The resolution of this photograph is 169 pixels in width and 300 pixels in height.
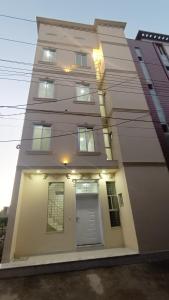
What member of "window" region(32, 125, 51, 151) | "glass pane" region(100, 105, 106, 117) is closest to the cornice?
"glass pane" region(100, 105, 106, 117)

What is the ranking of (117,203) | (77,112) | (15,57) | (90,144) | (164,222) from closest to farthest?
(164,222), (15,57), (117,203), (90,144), (77,112)

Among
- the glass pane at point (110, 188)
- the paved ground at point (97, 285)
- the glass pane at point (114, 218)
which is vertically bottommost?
the paved ground at point (97, 285)

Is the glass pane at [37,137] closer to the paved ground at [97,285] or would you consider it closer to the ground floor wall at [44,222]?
the ground floor wall at [44,222]

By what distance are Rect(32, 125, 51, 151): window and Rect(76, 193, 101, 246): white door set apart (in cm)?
272

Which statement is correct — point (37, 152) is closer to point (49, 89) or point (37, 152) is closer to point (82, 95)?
point (49, 89)

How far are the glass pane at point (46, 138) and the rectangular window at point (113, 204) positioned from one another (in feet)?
10.9

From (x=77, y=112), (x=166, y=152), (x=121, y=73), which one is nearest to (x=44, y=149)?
(x=77, y=112)

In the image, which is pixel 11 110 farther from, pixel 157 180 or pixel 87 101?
pixel 157 180

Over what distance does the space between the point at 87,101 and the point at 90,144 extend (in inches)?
105

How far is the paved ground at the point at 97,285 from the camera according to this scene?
327 cm

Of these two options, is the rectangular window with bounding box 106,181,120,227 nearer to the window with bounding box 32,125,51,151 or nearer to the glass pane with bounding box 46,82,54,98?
the window with bounding box 32,125,51,151

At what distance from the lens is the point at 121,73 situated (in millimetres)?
9312

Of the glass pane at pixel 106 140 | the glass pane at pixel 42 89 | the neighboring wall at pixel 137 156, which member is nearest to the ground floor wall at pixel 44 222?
the neighboring wall at pixel 137 156

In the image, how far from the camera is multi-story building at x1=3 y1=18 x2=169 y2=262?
220 inches
